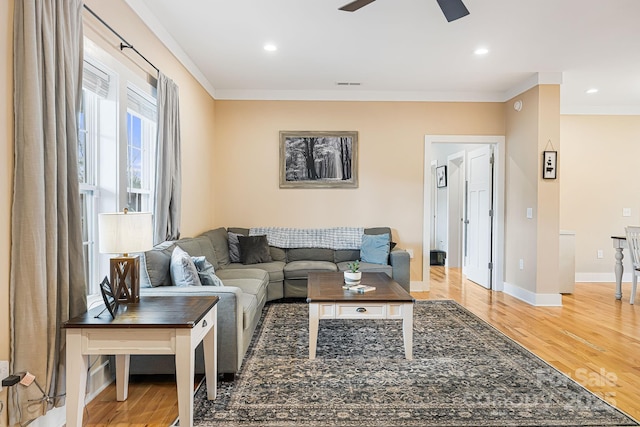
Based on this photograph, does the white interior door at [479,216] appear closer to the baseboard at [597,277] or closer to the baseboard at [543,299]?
the baseboard at [543,299]

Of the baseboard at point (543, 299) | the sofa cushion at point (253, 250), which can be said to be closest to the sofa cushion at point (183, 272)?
the sofa cushion at point (253, 250)

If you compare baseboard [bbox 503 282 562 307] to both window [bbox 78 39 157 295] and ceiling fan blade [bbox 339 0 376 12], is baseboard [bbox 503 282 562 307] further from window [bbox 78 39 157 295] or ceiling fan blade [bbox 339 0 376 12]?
window [bbox 78 39 157 295]

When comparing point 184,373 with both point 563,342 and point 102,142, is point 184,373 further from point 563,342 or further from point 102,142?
point 563,342

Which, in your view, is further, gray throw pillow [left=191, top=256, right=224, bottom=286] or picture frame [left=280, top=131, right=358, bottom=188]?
picture frame [left=280, top=131, right=358, bottom=188]

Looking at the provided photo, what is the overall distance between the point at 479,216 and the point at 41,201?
18.3ft

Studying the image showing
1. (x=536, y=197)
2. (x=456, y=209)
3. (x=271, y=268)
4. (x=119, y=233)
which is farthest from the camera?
(x=456, y=209)

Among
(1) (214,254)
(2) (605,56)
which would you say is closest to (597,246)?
(2) (605,56)

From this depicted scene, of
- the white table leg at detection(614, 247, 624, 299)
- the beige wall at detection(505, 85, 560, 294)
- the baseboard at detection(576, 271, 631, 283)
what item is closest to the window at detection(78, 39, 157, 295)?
the beige wall at detection(505, 85, 560, 294)

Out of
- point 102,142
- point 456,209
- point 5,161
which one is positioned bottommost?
point 456,209

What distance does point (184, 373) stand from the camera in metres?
1.82

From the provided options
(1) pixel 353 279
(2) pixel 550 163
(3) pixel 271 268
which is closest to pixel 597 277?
(2) pixel 550 163

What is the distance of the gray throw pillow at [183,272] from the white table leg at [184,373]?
0.95 m

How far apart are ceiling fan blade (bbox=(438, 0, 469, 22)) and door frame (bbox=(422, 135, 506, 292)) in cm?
300

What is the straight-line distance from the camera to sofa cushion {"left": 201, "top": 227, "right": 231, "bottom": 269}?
174 inches
